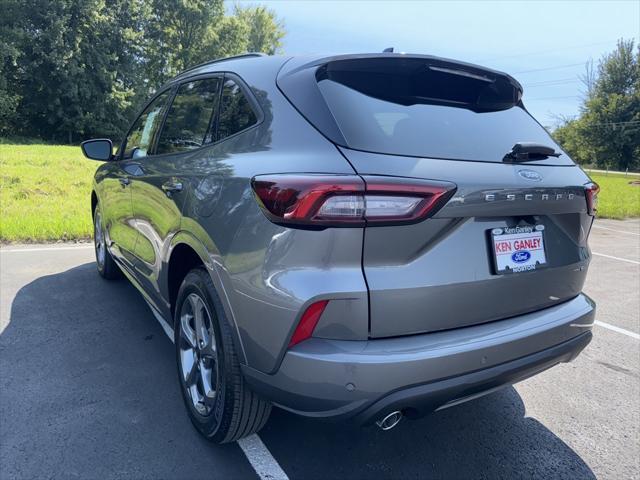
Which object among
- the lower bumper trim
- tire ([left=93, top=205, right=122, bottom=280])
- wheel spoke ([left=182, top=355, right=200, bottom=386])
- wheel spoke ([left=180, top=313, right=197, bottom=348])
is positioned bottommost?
tire ([left=93, top=205, right=122, bottom=280])

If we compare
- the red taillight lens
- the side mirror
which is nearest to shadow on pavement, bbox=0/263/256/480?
the red taillight lens

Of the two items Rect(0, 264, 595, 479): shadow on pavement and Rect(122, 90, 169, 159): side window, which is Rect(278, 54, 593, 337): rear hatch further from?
Rect(122, 90, 169, 159): side window

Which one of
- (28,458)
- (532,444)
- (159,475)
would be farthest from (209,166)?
(532,444)

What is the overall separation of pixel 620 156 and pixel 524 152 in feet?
213

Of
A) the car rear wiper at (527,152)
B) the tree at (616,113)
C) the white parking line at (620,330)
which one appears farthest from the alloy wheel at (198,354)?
the tree at (616,113)

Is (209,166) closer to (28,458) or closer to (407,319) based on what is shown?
(407,319)

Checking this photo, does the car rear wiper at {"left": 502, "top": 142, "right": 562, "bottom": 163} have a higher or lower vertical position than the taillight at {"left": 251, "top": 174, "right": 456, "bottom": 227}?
higher

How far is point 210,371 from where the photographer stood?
240 centimetres

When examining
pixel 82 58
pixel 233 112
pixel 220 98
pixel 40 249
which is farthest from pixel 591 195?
pixel 82 58

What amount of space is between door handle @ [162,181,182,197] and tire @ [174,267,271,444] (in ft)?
1.55

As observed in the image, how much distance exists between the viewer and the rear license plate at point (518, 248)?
195 centimetres

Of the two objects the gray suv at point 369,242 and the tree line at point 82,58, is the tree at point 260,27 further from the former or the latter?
the gray suv at point 369,242

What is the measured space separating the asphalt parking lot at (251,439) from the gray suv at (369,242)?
26 centimetres

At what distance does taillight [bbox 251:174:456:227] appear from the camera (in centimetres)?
169
